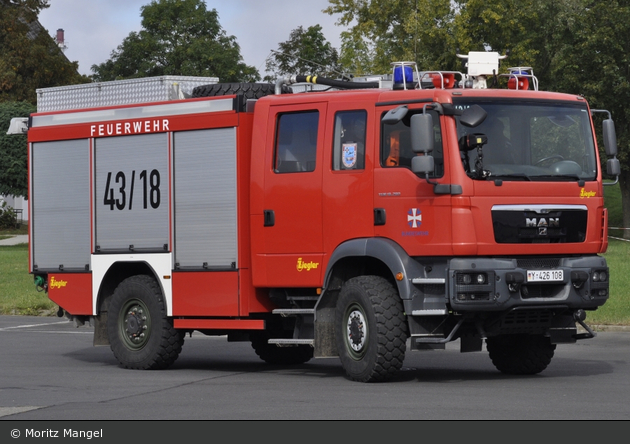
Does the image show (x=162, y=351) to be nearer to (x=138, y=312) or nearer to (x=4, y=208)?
(x=138, y=312)

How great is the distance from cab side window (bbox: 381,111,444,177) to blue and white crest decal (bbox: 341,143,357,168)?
35cm

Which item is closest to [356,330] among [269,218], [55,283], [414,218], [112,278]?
[414,218]

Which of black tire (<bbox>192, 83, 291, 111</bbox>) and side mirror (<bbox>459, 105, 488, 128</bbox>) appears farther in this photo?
black tire (<bbox>192, 83, 291, 111</bbox>)

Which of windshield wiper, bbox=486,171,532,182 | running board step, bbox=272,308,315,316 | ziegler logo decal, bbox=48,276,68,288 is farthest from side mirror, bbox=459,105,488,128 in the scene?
ziegler logo decal, bbox=48,276,68,288

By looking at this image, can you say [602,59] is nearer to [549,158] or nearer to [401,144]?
[549,158]

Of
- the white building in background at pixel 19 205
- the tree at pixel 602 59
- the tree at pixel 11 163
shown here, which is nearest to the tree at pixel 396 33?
the tree at pixel 602 59

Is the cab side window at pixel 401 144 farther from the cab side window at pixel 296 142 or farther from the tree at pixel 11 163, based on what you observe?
the tree at pixel 11 163

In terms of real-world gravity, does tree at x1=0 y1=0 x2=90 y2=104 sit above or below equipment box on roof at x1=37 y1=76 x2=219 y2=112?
above

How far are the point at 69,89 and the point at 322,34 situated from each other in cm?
6489

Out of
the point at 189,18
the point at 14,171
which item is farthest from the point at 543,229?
the point at 189,18

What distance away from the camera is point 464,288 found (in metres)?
11.0

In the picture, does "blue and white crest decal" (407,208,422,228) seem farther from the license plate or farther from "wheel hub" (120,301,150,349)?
"wheel hub" (120,301,150,349)

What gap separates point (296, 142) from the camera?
1239 centimetres

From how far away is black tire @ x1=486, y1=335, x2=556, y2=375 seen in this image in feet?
41.5
